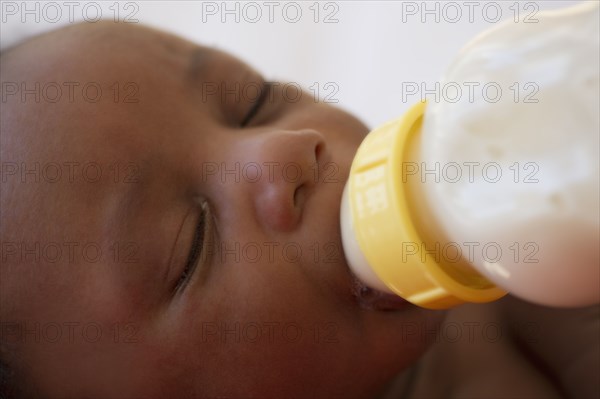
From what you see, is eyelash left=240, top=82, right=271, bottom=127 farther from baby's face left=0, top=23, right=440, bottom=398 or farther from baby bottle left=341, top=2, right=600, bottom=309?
baby bottle left=341, top=2, right=600, bottom=309

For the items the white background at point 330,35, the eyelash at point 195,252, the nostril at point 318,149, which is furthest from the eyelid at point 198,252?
the white background at point 330,35

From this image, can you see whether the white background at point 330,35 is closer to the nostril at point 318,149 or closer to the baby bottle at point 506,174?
the nostril at point 318,149

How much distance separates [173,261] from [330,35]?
0.68 metres

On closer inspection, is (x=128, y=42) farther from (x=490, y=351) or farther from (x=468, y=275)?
(x=490, y=351)

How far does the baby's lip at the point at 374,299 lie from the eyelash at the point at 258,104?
23cm

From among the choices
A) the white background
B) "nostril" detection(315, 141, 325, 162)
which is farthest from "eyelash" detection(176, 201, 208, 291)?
the white background

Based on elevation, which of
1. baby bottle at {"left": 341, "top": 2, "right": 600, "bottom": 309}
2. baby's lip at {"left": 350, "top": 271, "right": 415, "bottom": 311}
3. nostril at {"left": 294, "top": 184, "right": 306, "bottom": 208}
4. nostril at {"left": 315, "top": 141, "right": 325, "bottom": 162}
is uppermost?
baby bottle at {"left": 341, "top": 2, "right": 600, "bottom": 309}

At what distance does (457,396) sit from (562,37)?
1.52 feet

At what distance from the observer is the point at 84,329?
1.79 feet

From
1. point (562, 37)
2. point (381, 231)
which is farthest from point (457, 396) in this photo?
point (562, 37)

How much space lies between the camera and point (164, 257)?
1.80ft

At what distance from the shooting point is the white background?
963 mm

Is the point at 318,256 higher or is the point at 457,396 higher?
the point at 318,256

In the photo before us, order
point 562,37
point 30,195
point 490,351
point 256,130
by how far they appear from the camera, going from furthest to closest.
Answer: point 490,351, point 256,130, point 30,195, point 562,37
